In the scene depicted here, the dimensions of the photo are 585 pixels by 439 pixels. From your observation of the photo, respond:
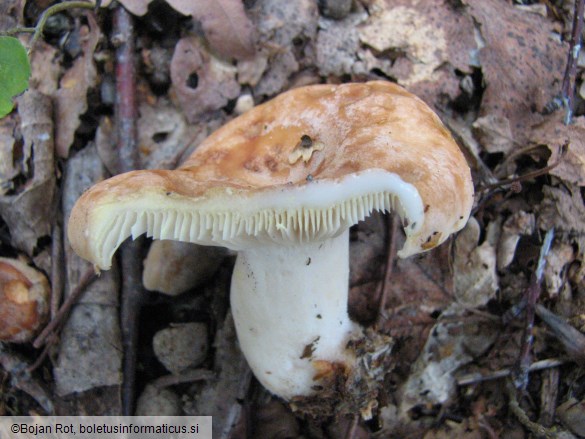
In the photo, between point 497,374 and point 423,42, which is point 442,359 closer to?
point 497,374

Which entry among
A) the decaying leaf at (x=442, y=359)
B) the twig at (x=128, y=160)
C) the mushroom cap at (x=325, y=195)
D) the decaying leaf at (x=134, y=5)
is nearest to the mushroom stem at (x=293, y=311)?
the mushroom cap at (x=325, y=195)

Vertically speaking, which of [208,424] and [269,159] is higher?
[269,159]

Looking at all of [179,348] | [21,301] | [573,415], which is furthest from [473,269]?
[21,301]

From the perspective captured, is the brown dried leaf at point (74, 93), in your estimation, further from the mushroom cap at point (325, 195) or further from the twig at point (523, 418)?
the twig at point (523, 418)

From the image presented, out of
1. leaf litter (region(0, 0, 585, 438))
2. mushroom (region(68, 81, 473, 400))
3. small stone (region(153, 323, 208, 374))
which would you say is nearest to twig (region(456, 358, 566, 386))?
leaf litter (region(0, 0, 585, 438))

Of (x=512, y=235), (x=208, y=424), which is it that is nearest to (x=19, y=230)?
(x=208, y=424)

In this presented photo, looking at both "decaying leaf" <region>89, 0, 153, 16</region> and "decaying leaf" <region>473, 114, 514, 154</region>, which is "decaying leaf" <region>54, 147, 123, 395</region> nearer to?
"decaying leaf" <region>89, 0, 153, 16</region>

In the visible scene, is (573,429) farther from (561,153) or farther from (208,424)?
(208,424)
